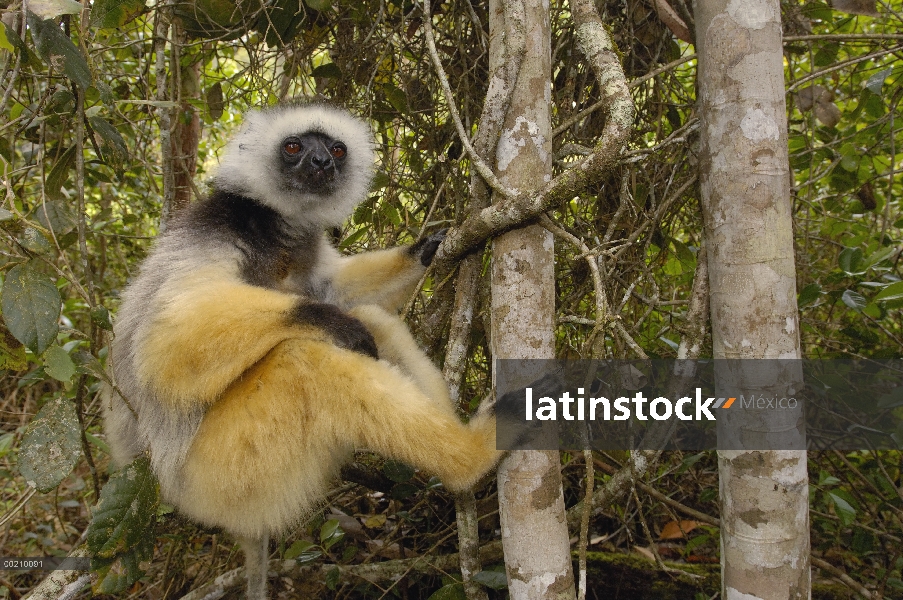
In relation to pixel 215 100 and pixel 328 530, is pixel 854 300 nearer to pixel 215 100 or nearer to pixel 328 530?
pixel 328 530

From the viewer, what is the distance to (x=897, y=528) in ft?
12.3

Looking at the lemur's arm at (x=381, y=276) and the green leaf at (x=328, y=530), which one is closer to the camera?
the green leaf at (x=328, y=530)

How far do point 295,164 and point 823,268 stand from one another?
12.9 ft

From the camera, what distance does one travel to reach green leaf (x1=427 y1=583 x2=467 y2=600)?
290 centimetres

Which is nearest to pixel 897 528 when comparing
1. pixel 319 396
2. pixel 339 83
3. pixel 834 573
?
pixel 834 573

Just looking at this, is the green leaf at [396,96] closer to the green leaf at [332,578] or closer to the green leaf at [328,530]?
the green leaf at [328,530]

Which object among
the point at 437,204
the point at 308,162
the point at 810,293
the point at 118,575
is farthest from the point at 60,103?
the point at 810,293

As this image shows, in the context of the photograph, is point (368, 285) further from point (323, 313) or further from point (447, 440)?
point (447, 440)

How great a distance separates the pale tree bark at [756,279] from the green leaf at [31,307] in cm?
261

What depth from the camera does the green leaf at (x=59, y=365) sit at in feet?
7.30

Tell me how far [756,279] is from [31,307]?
276 centimetres

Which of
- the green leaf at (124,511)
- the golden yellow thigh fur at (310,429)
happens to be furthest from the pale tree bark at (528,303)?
the green leaf at (124,511)

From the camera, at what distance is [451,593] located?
2908 millimetres

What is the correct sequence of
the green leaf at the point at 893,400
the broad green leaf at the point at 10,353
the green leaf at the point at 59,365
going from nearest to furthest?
the green leaf at the point at 59,365
the broad green leaf at the point at 10,353
the green leaf at the point at 893,400
